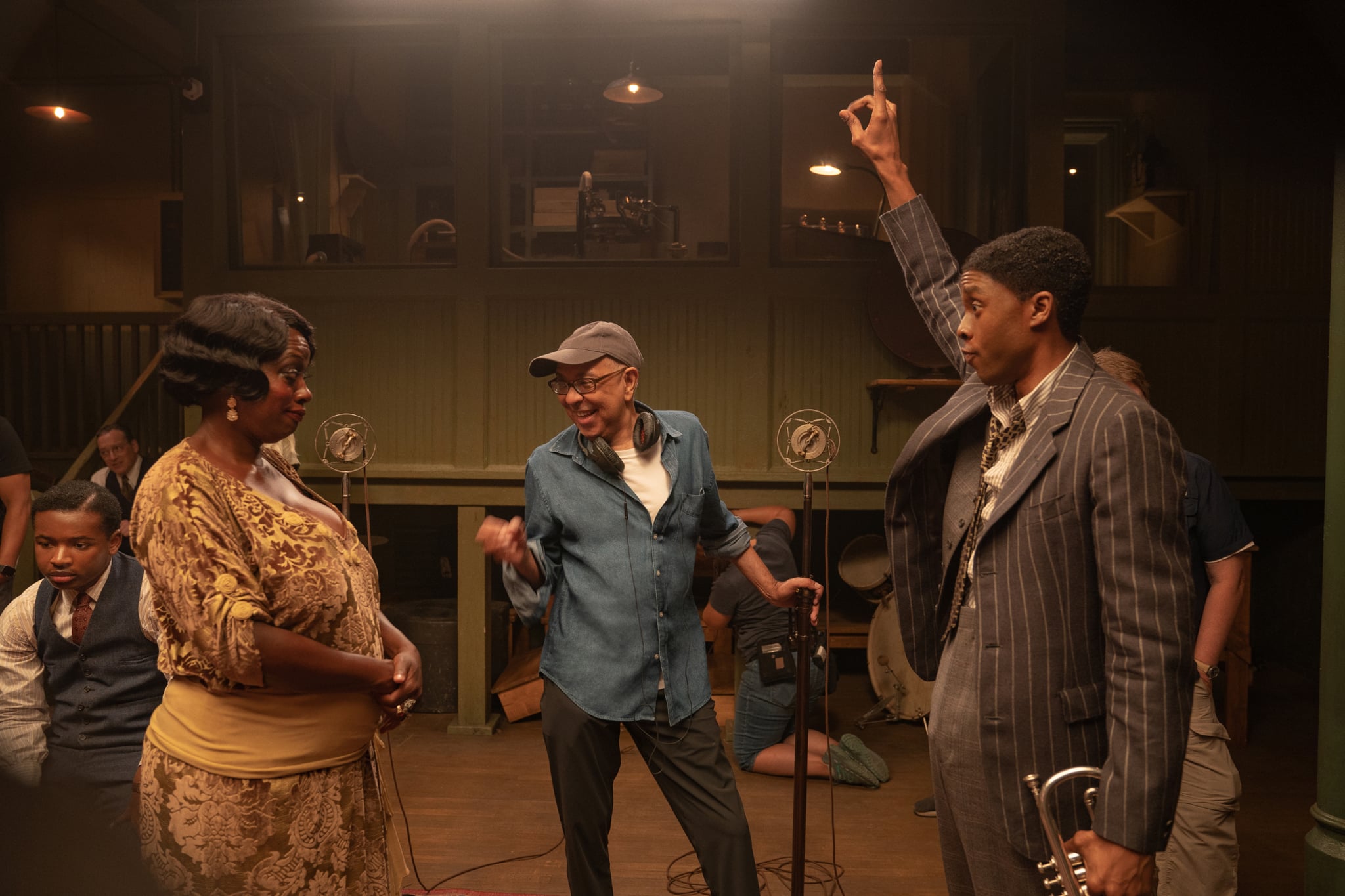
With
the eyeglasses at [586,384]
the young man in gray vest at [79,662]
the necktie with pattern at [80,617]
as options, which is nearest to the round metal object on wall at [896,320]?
the eyeglasses at [586,384]

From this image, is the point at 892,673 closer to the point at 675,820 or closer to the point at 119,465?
the point at 675,820

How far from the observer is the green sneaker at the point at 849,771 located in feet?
16.8

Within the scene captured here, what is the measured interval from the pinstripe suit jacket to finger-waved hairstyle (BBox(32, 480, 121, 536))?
2.50 m

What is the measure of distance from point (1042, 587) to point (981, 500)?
0.25 meters

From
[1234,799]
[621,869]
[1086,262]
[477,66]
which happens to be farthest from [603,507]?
[477,66]

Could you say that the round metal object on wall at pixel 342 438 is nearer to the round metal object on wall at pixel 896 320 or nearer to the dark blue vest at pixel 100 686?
the dark blue vest at pixel 100 686

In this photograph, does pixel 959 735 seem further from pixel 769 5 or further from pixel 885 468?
pixel 769 5

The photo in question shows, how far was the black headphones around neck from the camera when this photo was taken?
2.93 m

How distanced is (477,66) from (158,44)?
5.78m

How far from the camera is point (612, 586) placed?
9.57 ft

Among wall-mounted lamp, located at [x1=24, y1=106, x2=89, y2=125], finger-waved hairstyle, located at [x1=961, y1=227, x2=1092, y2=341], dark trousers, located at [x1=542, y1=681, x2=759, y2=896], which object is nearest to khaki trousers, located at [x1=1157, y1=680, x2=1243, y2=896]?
dark trousers, located at [x1=542, y1=681, x2=759, y2=896]

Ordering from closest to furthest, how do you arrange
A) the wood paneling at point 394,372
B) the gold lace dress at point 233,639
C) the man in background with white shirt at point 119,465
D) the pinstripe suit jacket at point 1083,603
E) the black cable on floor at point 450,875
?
1. the pinstripe suit jacket at point 1083,603
2. the gold lace dress at point 233,639
3. the black cable on floor at point 450,875
4. the wood paneling at point 394,372
5. the man in background with white shirt at point 119,465

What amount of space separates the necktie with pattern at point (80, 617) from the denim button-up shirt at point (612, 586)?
132cm

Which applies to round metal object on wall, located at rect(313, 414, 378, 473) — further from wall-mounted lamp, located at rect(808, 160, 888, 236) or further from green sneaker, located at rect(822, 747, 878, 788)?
wall-mounted lamp, located at rect(808, 160, 888, 236)
